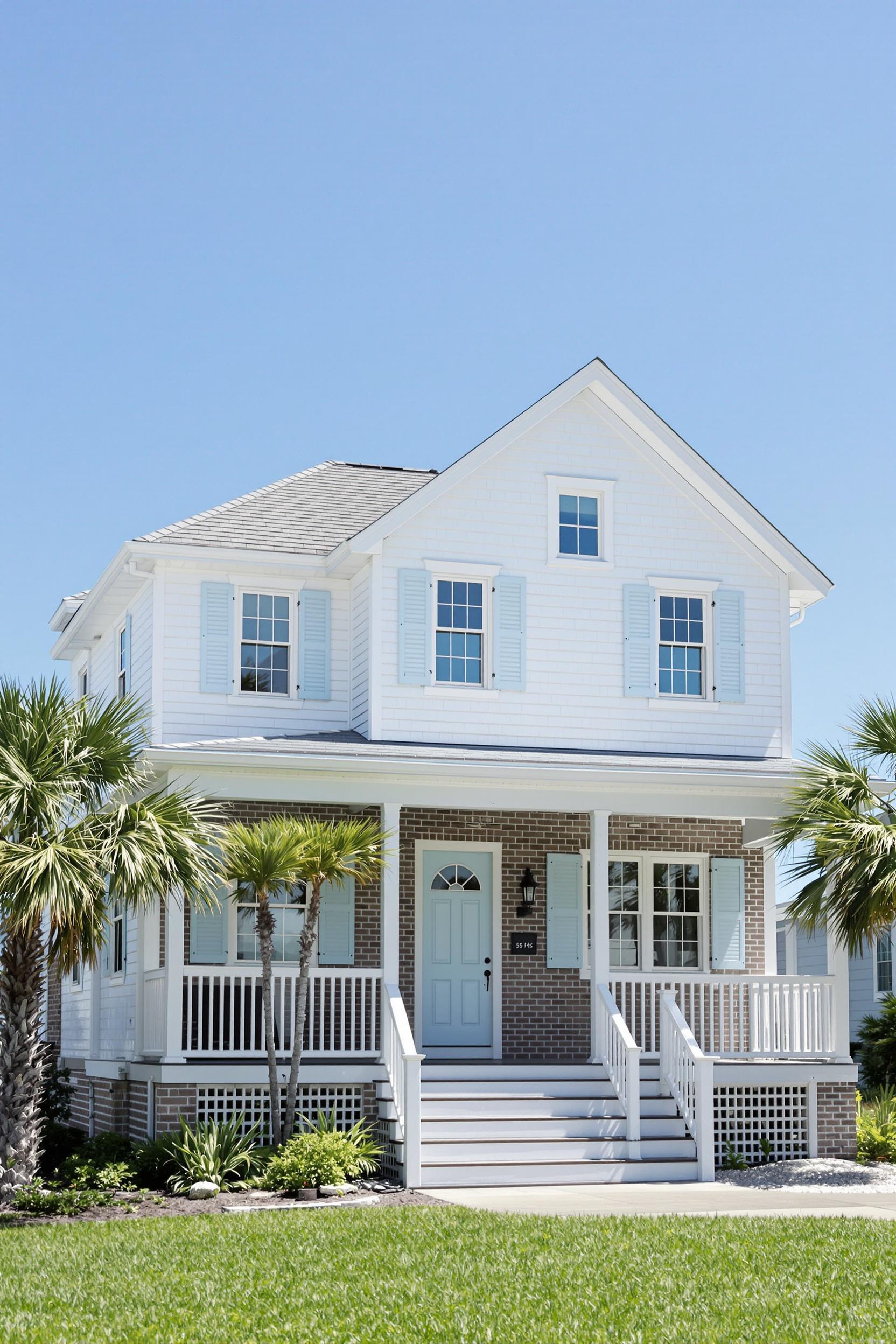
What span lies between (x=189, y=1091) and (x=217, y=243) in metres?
12.8

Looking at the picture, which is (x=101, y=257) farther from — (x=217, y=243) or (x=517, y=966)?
(x=517, y=966)

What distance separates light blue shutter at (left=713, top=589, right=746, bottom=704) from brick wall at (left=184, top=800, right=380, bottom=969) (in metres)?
4.82

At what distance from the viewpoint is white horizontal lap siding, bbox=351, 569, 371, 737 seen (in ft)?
61.4

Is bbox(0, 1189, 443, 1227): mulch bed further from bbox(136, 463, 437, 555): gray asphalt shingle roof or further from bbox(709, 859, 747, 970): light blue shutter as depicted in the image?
bbox(136, 463, 437, 555): gray asphalt shingle roof

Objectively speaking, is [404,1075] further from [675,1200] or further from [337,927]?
[337,927]

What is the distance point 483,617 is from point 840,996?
6.11m

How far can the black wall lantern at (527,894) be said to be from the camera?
18938mm

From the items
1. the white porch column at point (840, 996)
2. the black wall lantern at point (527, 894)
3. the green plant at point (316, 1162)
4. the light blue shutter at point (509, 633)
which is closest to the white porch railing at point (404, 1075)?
the green plant at point (316, 1162)

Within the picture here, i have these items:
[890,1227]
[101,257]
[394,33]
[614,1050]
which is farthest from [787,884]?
[101,257]

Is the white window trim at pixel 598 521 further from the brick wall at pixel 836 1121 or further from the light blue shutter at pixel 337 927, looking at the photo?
the brick wall at pixel 836 1121

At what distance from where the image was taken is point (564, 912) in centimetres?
1898

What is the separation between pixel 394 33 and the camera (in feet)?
56.9

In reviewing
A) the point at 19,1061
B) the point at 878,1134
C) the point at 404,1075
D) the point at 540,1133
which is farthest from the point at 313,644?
the point at 878,1134

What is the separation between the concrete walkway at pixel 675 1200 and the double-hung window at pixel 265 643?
6924mm
